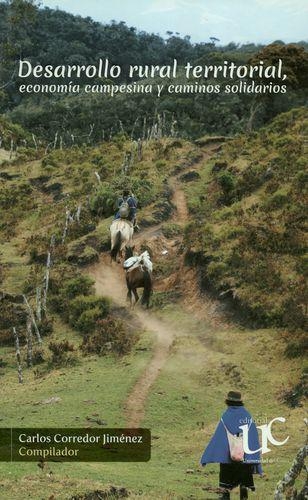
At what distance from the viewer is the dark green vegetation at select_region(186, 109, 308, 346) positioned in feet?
68.8

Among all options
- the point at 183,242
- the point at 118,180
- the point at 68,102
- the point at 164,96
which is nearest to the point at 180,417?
the point at 183,242

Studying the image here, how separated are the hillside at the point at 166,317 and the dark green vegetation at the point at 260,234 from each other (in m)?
0.07

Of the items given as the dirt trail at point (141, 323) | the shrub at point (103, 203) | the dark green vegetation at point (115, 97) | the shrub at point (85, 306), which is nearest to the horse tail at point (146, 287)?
the dirt trail at point (141, 323)

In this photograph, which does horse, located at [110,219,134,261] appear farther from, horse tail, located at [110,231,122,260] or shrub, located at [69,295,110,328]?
shrub, located at [69,295,110,328]

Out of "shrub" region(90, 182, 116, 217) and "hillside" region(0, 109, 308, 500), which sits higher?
"shrub" region(90, 182, 116, 217)

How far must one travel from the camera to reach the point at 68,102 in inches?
3649

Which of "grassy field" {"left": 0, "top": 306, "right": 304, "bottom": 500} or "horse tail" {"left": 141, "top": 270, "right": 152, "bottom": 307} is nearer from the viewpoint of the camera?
"grassy field" {"left": 0, "top": 306, "right": 304, "bottom": 500}

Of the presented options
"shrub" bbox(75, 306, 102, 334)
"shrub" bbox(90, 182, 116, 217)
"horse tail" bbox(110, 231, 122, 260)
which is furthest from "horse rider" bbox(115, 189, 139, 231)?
"shrub" bbox(90, 182, 116, 217)

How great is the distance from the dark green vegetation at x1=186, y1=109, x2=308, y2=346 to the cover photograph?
0.24 ft

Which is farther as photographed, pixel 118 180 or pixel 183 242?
pixel 118 180

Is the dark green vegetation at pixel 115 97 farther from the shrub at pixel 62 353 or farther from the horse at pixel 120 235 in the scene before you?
the shrub at pixel 62 353

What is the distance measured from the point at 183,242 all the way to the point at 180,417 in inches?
508

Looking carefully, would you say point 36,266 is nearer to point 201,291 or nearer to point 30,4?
point 201,291

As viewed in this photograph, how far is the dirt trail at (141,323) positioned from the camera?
53.4 feet
